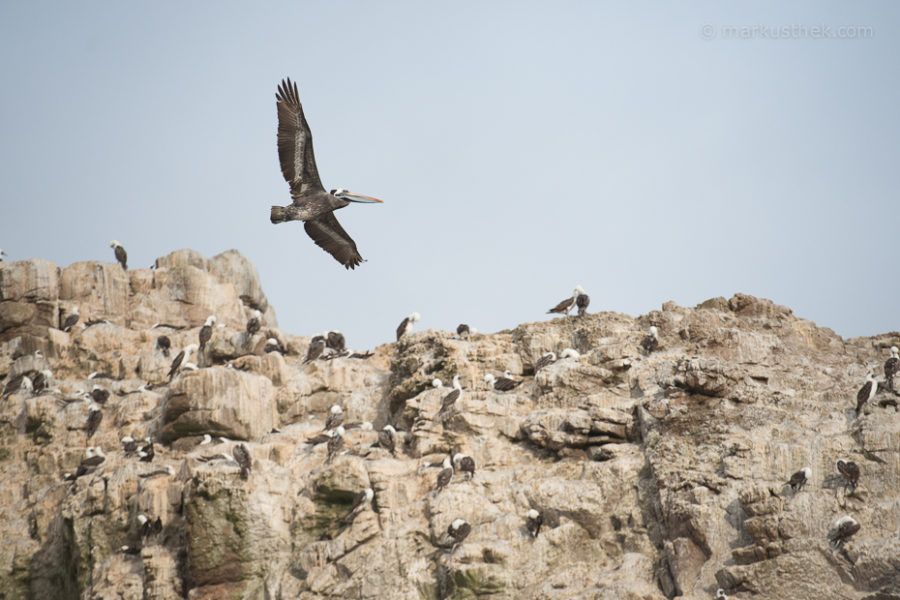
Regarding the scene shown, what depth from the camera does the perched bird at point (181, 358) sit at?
3183 cm

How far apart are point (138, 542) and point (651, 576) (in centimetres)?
1177

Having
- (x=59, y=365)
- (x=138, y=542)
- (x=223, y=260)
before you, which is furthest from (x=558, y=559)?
(x=223, y=260)

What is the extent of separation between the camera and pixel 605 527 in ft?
77.2

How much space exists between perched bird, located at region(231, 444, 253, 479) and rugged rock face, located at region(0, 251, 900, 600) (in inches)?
10.2

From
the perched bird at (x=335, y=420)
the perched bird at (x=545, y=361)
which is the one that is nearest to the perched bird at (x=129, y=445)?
the perched bird at (x=335, y=420)

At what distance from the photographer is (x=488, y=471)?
25234mm

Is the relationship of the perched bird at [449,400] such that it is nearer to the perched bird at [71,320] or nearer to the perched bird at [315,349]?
the perched bird at [315,349]

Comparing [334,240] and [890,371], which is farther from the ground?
[334,240]

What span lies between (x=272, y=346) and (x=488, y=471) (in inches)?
383

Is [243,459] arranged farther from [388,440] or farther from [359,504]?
[388,440]

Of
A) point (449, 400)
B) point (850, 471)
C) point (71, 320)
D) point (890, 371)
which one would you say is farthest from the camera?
point (71, 320)

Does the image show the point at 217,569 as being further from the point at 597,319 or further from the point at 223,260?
the point at 223,260

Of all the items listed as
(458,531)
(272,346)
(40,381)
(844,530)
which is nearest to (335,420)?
(272,346)

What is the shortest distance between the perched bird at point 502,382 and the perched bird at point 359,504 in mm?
4338
